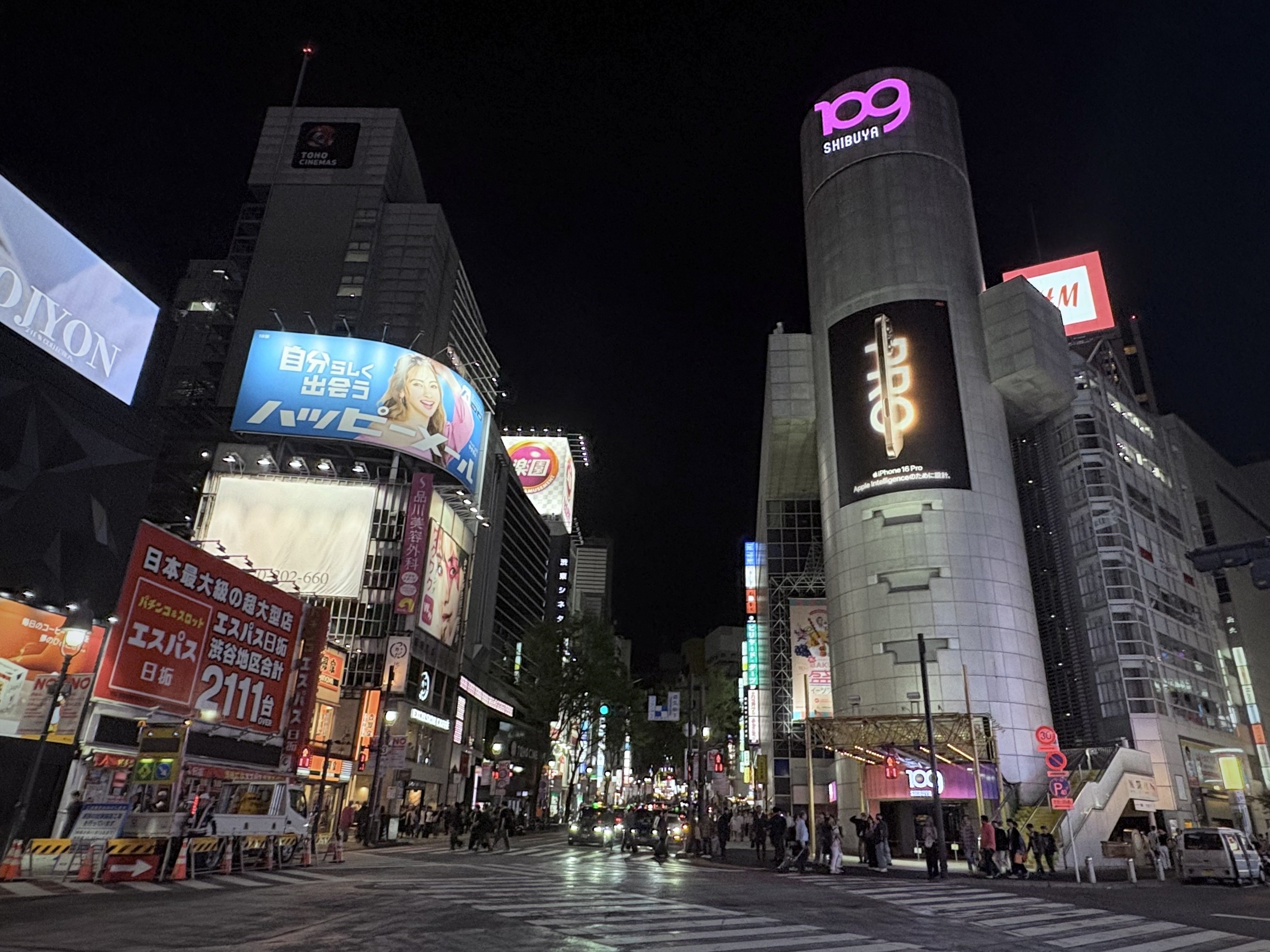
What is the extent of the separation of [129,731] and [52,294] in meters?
12.2

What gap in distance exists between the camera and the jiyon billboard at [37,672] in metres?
20.0

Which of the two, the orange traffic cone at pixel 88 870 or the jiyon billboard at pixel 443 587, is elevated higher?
the jiyon billboard at pixel 443 587

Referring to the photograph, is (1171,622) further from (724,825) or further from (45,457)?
(45,457)

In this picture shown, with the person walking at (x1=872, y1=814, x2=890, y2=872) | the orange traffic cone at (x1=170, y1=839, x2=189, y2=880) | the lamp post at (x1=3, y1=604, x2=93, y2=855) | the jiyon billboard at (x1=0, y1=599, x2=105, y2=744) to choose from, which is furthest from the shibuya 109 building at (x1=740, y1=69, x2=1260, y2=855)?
the lamp post at (x1=3, y1=604, x2=93, y2=855)

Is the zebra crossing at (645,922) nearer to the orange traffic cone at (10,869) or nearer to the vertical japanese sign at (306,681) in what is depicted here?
the orange traffic cone at (10,869)

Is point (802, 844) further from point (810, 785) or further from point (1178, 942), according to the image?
point (1178, 942)

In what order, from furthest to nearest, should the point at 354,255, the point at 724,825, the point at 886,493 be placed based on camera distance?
the point at 354,255 → the point at 886,493 → the point at 724,825

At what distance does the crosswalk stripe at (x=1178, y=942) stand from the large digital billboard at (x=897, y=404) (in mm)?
33876

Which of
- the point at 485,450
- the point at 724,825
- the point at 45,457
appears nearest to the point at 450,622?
the point at 485,450

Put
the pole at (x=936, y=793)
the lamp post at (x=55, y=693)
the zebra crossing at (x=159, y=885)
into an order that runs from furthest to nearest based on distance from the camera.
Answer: the pole at (x=936, y=793)
the lamp post at (x=55, y=693)
the zebra crossing at (x=159, y=885)

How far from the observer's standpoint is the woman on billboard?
4606 centimetres

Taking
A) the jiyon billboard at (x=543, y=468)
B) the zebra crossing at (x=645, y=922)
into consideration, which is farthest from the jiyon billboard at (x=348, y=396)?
the jiyon billboard at (x=543, y=468)

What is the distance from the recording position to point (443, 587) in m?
52.2

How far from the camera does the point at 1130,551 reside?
4953cm
